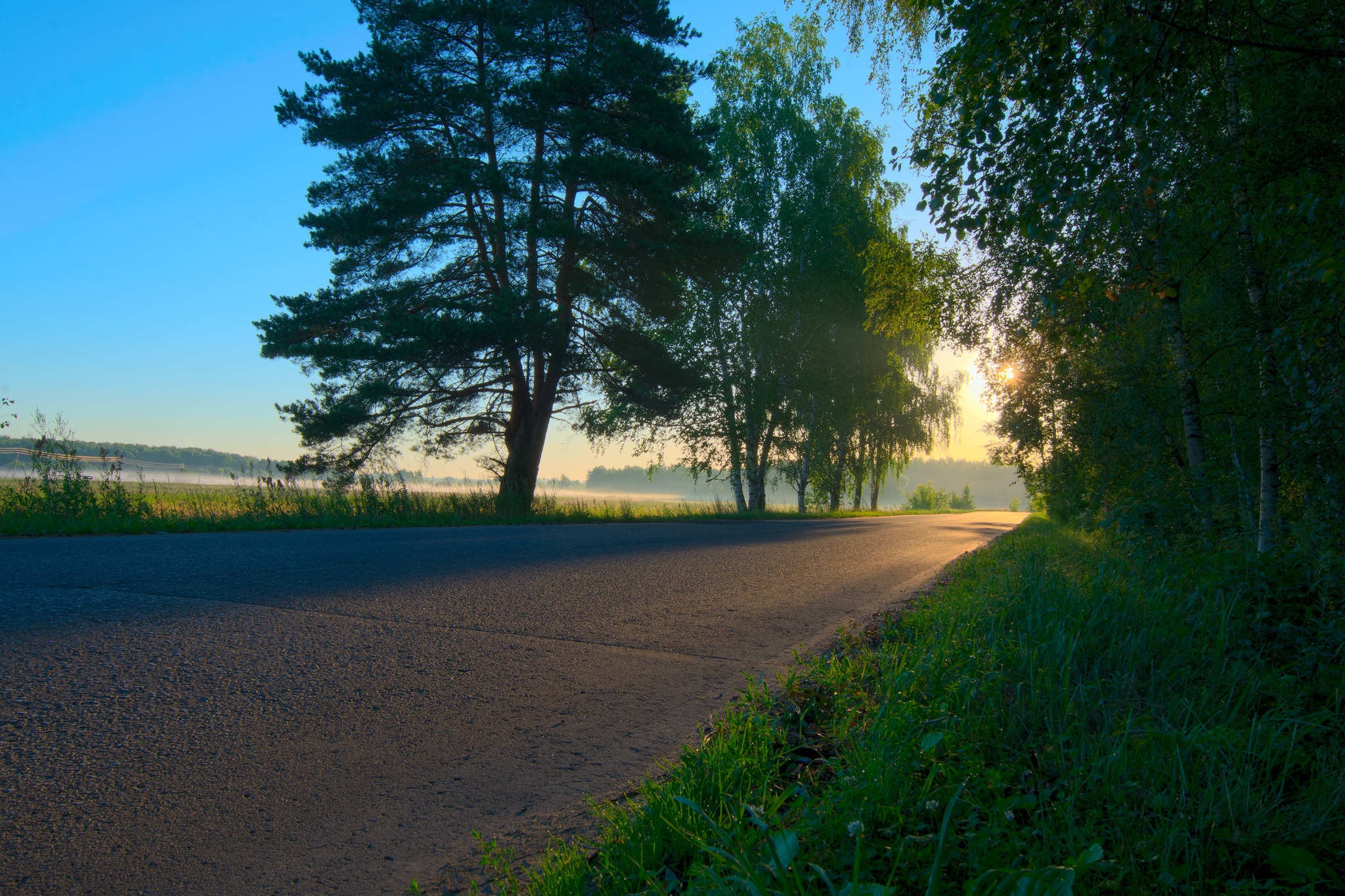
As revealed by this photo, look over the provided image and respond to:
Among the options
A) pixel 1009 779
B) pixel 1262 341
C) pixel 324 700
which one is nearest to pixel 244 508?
pixel 324 700

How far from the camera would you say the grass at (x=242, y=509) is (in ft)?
26.8

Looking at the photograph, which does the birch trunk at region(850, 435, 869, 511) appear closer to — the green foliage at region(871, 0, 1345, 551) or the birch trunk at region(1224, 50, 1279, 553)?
the green foliage at region(871, 0, 1345, 551)

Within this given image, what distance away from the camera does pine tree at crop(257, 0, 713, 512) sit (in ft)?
46.5

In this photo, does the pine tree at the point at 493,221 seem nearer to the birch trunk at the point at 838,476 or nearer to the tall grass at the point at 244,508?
the tall grass at the point at 244,508

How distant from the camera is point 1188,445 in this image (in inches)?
304

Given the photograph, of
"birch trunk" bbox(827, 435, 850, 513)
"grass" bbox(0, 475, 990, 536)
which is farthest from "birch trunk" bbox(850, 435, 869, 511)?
"grass" bbox(0, 475, 990, 536)

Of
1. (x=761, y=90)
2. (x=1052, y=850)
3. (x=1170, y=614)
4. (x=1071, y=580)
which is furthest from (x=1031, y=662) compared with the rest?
(x=761, y=90)

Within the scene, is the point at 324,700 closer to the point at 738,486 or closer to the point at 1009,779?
the point at 1009,779

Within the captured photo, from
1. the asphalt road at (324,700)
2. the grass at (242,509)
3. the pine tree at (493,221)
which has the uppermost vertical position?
the pine tree at (493,221)

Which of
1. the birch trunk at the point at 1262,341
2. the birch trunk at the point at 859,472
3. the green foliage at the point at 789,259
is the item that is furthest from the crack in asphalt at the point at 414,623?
the birch trunk at the point at 859,472

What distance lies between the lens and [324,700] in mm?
2684

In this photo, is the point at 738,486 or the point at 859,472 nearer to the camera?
the point at 738,486

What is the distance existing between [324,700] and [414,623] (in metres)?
1.16

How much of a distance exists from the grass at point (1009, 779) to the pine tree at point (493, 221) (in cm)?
1204
